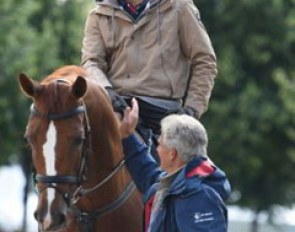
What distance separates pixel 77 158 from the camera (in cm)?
740

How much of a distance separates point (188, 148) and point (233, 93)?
980 inches

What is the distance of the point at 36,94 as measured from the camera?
7.48m

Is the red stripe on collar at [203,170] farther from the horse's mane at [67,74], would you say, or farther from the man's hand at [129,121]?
the horse's mane at [67,74]

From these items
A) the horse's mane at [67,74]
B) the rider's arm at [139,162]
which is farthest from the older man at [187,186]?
the horse's mane at [67,74]

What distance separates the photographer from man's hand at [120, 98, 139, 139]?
7750 mm

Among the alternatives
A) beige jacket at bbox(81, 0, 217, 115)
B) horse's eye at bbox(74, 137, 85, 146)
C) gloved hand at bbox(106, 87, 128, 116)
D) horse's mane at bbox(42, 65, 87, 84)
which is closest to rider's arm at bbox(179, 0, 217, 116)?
beige jacket at bbox(81, 0, 217, 115)

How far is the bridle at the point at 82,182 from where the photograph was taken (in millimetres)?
7262

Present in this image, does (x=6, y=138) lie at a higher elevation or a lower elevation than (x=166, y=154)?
lower

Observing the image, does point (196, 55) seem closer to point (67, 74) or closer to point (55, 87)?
point (67, 74)

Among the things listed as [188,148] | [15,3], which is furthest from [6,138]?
[188,148]

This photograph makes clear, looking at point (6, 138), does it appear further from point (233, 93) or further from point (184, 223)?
point (184, 223)

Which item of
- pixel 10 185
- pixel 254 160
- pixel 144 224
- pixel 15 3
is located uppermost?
pixel 144 224

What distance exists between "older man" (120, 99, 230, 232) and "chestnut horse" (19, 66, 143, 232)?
0.56m

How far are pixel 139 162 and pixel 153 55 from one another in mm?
1003
